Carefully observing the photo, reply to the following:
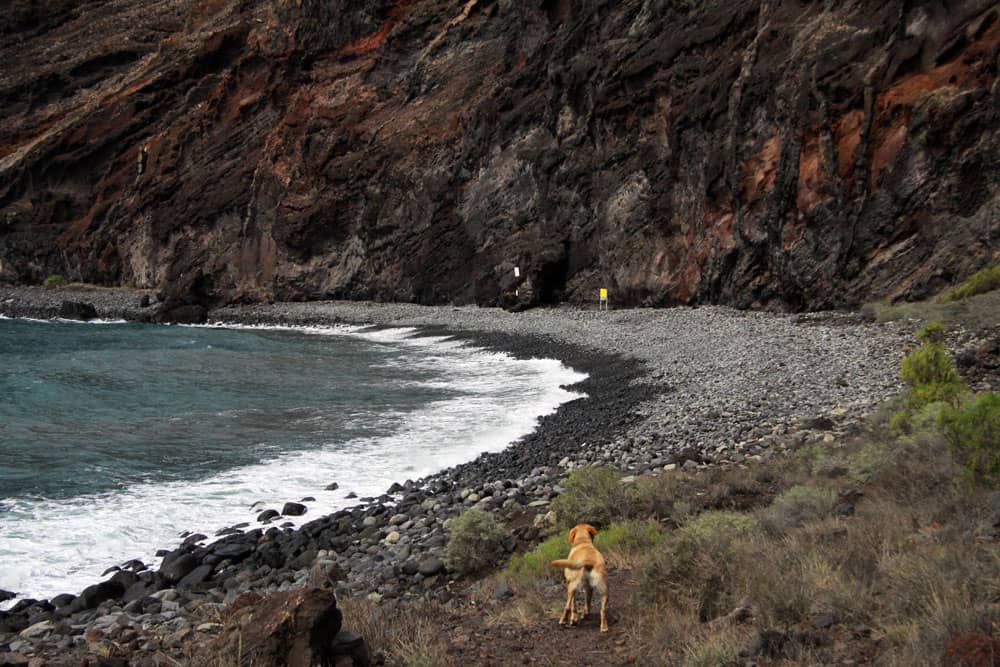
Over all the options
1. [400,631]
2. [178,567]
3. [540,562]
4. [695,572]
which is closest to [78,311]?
[178,567]

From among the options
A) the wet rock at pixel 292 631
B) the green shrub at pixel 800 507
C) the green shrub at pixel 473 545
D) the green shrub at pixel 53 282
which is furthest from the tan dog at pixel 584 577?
the green shrub at pixel 53 282

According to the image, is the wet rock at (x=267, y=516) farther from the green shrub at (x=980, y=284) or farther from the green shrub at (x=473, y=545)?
the green shrub at (x=980, y=284)

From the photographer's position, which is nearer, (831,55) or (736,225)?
(831,55)

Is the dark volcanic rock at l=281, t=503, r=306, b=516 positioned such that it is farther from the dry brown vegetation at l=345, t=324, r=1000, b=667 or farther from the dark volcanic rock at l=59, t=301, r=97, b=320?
the dark volcanic rock at l=59, t=301, r=97, b=320

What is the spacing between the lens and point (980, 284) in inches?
683

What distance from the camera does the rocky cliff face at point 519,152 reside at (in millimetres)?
22484

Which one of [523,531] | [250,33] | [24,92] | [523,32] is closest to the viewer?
[523,531]

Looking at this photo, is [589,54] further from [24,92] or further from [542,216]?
[24,92]

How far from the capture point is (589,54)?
39.1 metres

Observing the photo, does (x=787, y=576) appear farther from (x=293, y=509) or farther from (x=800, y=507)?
(x=293, y=509)

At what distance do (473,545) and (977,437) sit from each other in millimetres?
4346

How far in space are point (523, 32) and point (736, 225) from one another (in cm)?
2482

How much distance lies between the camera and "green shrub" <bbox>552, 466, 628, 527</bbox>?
23.4 feet

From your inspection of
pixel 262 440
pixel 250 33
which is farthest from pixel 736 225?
pixel 250 33
